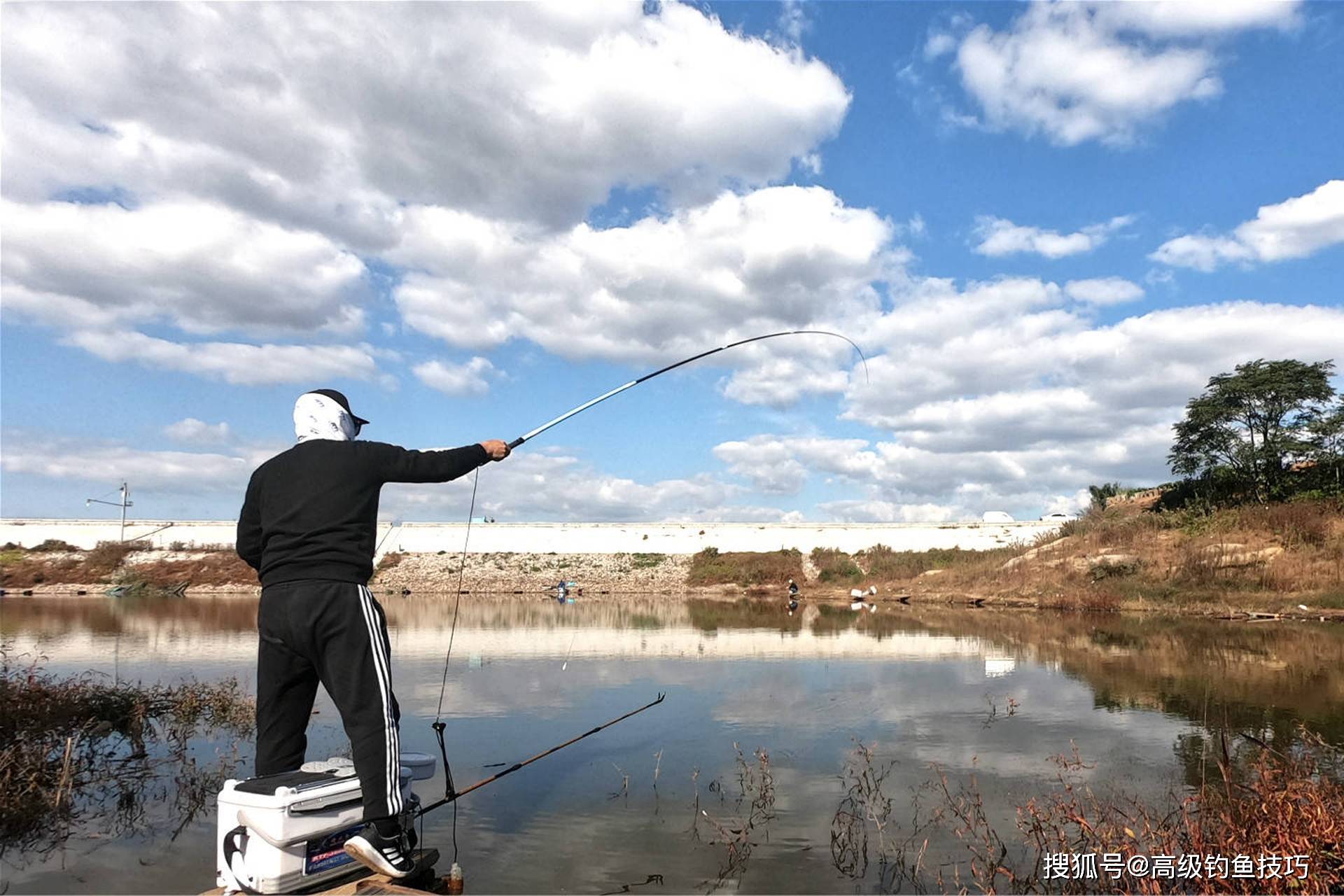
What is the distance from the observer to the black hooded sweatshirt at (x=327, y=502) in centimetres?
455

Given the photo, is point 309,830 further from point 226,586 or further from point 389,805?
point 226,586

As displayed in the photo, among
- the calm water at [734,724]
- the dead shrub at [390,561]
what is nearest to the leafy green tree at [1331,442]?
the calm water at [734,724]

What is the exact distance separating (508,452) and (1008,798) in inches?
217

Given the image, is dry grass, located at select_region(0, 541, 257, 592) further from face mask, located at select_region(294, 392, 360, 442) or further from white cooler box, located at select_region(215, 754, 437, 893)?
white cooler box, located at select_region(215, 754, 437, 893)

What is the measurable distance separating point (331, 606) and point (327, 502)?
58 cm

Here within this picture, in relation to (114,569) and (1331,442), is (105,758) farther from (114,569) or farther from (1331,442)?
(114,569)

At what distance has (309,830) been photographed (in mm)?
4176

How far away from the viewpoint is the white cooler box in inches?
160

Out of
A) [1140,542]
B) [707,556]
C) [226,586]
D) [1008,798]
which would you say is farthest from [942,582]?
[226,586]

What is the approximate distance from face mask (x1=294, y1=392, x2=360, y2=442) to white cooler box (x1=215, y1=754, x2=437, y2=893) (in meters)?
1.89

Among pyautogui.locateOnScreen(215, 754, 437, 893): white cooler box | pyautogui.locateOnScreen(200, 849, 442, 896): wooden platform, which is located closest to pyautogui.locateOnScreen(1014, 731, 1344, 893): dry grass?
pyautogui.locateOnScreen(200, 849, 442, 896): wooden platform

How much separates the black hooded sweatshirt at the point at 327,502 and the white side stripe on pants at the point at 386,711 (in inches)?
8.3

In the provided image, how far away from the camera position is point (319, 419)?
16.1 feet

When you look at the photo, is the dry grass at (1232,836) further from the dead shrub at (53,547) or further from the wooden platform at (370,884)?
the dead shrub at (53,547)
